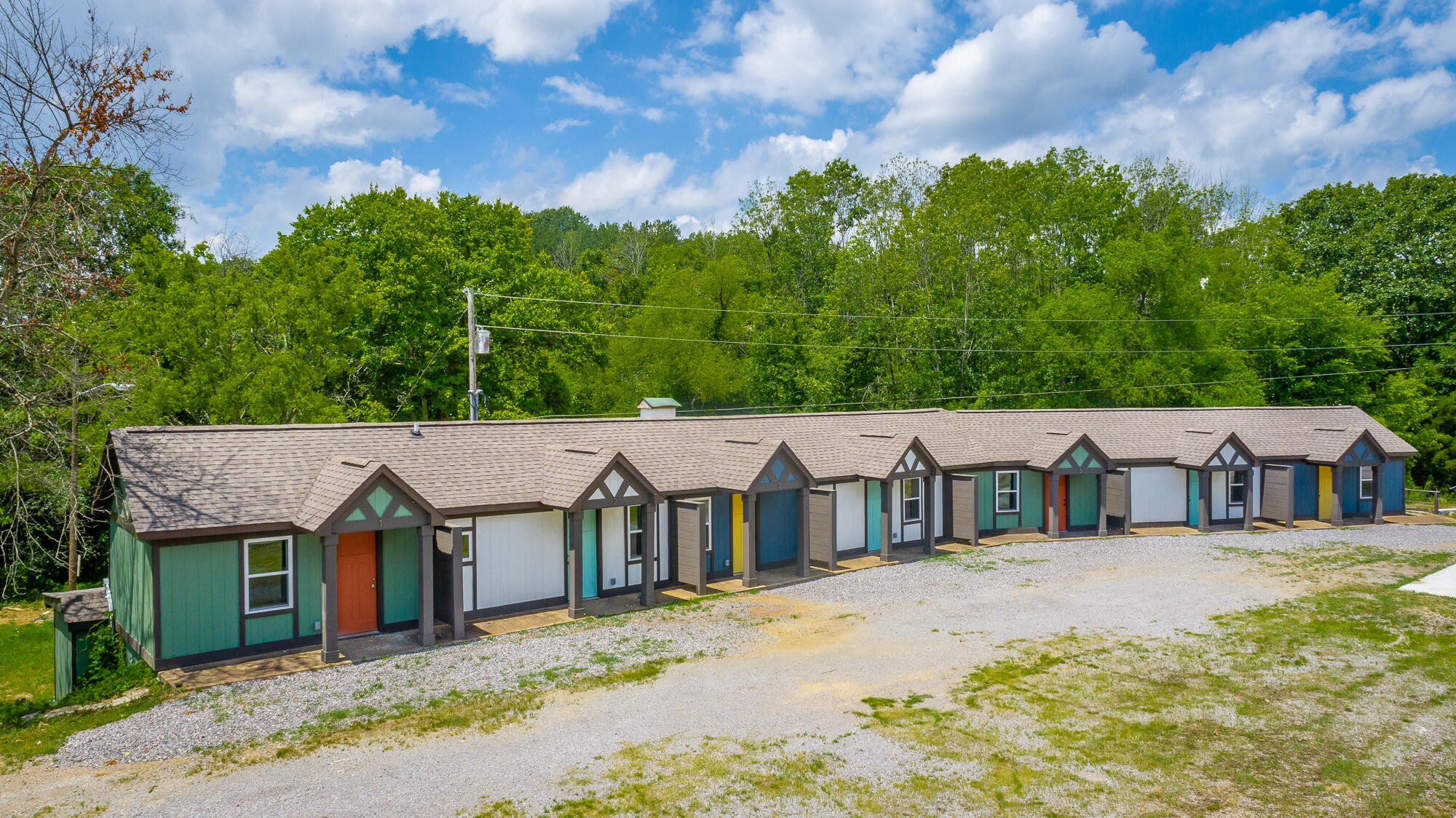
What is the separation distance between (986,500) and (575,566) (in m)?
15.6

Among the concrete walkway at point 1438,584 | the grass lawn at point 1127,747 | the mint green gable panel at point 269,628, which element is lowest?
the grass lawn at point 1127,747

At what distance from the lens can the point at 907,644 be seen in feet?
55.8

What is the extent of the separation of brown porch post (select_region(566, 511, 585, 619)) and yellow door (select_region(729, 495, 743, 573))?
5.12 meters

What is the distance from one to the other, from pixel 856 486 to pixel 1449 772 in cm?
1569

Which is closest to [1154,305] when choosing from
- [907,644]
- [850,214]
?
[850,214]

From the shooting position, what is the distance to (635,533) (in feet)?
69.2

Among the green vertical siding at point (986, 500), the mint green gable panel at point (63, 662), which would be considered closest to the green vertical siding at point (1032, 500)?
the green vertical siding at point (986, 500)

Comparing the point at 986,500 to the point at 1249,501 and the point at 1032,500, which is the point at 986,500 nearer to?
the point at 1032,500

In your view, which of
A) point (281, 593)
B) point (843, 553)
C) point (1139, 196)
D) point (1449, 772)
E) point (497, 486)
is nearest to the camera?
point (1449, 772)

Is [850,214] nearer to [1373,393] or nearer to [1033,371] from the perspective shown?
[1033,371]

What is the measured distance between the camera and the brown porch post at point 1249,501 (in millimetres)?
30672

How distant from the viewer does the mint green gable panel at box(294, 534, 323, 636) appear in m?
16.5

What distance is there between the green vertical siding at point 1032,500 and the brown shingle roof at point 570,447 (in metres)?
0.85

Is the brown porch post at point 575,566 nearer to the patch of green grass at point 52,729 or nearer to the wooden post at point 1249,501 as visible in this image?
the patch of green grass at point 52,729
